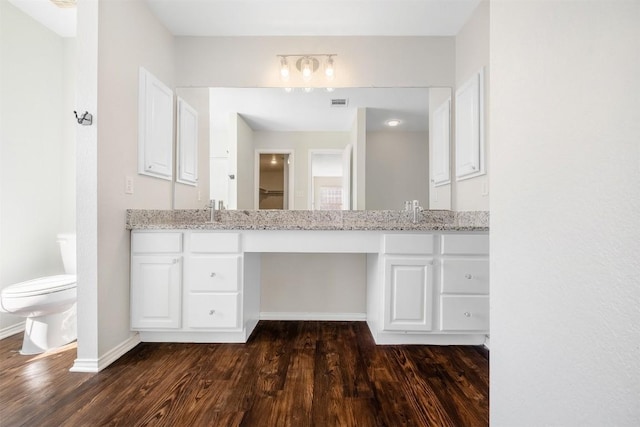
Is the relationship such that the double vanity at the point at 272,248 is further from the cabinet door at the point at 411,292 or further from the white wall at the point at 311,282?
the white wall at the point at 311,282

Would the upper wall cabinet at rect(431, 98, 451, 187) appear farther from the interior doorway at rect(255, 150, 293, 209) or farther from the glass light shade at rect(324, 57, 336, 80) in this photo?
the interior doorway at rect(255, 150, 293, 209)

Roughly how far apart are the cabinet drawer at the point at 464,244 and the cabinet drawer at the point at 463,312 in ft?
0.95

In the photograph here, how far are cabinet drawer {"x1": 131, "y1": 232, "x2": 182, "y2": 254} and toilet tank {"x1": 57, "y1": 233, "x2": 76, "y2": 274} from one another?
67 cm

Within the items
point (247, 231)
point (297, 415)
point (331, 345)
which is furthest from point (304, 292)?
point (297, 415)

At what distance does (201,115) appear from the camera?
2549 mm

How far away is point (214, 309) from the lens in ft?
6.51

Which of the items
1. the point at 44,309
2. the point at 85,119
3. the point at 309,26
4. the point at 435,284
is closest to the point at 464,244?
the point at 435,284

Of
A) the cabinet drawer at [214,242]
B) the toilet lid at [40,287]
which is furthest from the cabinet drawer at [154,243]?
the toilet lid at [40,287]

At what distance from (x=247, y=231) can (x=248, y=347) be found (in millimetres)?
766

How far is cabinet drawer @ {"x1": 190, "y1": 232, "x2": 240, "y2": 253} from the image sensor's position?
78.4 inches

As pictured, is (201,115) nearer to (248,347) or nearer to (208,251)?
(208,251)

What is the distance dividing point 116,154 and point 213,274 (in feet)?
3.10

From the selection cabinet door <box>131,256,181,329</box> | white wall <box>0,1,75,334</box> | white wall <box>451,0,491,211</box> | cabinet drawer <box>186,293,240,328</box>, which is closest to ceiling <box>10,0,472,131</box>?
white wall <box>451,0,491,211</box>

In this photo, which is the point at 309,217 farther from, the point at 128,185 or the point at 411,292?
the point at 128,185
